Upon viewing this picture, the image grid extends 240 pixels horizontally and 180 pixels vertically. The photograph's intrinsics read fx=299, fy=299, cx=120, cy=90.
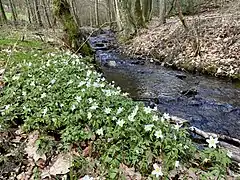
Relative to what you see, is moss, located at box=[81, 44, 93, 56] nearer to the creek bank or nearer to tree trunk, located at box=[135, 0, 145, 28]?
the creek bank

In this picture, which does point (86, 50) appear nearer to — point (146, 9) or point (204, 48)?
point (204, 48)

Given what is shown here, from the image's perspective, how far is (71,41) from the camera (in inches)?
393

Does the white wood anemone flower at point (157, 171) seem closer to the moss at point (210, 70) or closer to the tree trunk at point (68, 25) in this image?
the tree trunk at point (68, 25)

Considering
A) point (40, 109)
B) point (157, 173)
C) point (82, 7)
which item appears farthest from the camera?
point (82, 7)

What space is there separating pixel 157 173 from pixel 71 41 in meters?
7.77

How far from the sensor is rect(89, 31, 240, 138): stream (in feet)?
21.9

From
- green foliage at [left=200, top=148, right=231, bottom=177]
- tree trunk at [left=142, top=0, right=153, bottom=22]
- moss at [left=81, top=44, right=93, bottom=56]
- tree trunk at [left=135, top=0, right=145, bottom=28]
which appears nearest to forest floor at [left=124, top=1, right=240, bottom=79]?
moss at [left=81, top=44, right=93, bottom=56]

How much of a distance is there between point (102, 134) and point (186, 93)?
17.8 feet

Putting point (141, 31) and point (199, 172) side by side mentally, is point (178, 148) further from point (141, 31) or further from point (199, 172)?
point (141, 31)

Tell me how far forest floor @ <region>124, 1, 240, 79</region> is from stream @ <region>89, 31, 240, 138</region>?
0.48 m

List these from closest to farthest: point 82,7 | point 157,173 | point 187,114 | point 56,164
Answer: point 157,173 < point 56,164 < point 187,114 < point 82,7

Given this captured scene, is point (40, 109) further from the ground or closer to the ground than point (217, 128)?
further from the ground

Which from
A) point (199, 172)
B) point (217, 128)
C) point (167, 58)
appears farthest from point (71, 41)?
point (199, 172)

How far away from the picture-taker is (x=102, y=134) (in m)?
3.44
